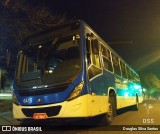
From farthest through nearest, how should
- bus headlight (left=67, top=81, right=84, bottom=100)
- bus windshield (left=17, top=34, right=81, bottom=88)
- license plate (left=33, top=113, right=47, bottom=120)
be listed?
bus windshield (left=17, top=34, right=81, bottom=88) < license plate (left=33, top=113, right=47, bottom=120) < bus headlight (left=67, top=81, right=84, bottom=100)

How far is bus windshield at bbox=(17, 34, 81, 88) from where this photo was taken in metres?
9.35

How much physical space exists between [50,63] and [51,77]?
0.57 metres

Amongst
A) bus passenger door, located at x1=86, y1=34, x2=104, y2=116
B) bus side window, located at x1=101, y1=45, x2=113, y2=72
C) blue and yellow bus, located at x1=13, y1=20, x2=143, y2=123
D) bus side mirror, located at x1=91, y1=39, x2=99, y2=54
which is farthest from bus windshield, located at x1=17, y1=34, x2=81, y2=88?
bus side window, located at x1=101, y1=45, x2=113, y2=72

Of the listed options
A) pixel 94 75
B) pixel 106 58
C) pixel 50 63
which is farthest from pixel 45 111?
pixel 106 58

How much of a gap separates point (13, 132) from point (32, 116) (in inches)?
40.0

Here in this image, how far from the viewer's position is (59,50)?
1004cm

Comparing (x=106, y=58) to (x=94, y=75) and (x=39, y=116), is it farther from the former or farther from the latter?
(x=39, y=116)

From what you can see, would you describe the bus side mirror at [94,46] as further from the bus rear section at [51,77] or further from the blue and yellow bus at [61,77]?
the bus rear section at [51,77]

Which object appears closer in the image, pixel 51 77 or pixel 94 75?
pixel 51 77

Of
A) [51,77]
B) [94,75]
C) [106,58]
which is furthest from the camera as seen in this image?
[106,58]

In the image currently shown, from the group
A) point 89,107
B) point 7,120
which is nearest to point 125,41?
point 7,120

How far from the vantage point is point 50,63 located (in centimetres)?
980

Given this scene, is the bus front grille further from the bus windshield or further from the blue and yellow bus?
the bus windshield

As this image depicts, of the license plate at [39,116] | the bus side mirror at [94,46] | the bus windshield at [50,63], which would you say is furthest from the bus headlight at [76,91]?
the bus side mirror at [94,46]
